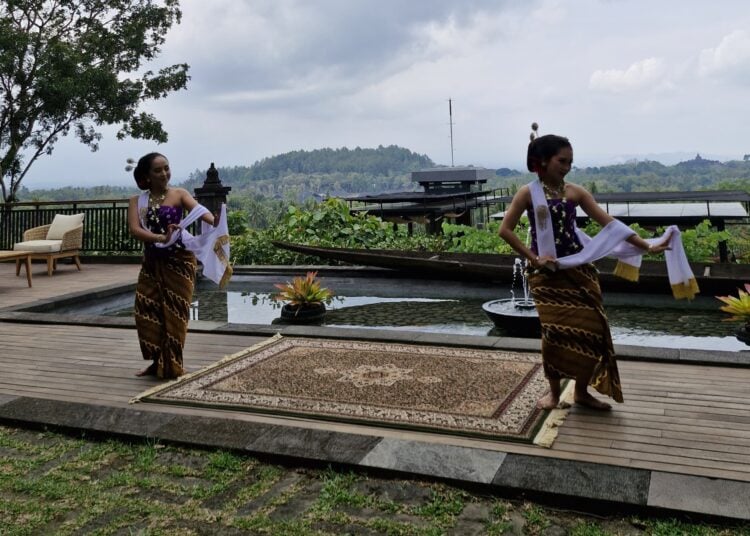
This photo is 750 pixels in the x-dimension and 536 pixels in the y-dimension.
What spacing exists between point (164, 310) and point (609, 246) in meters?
2.65

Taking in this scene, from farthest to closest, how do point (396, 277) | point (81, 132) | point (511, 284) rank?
point (81, 132) < point (396, 277) < point (511, 284)

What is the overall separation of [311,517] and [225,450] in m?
0.74

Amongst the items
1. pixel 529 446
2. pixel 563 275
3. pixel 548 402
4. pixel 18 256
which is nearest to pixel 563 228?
pixel 563 275

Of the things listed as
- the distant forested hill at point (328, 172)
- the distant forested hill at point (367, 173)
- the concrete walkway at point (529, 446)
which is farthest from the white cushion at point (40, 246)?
the distant forested hill at point (328, 172)

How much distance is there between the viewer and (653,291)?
7.04 metres

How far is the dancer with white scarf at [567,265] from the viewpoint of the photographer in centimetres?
307

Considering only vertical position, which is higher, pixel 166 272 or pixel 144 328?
pixel 166 272

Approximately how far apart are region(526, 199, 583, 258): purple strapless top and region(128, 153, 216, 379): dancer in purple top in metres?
2.16

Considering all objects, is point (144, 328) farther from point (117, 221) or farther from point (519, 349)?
point (117, 221)

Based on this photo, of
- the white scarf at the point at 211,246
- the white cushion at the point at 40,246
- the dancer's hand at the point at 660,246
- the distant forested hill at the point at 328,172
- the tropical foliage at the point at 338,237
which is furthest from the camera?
the distant forested hill at the point at 328,172

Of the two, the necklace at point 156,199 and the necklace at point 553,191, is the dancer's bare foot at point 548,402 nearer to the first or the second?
the necklace at point 553,191

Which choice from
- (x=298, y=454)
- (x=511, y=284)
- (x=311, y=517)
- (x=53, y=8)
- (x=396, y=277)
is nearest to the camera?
(x=311, y=517)

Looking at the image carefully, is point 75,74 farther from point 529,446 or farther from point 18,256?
point 529,446

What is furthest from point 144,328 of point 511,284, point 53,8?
point 53,8
